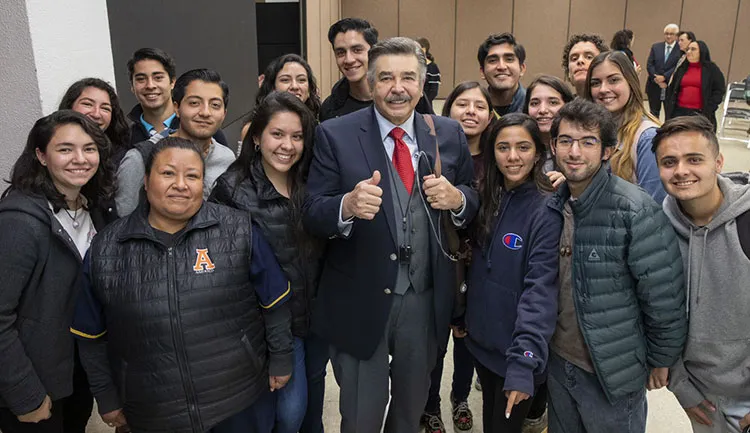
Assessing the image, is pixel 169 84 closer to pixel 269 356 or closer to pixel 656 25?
pixel 269 356

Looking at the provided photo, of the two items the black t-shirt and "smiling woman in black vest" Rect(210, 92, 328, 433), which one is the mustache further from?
the black t-shirt

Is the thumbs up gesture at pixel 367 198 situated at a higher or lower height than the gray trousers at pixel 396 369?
higher

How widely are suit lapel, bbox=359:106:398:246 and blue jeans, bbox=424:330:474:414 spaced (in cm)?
96

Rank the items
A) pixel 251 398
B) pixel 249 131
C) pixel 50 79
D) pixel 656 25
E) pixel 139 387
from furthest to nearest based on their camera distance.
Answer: pixel 656 25, pixel 50 79, pixel 249 131, pixel 251 398, pixel 139 387

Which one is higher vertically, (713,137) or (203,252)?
(713,137)

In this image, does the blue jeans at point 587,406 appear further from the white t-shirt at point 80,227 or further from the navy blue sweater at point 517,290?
the white t-shirt at point 80,227

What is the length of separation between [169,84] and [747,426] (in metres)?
2.78

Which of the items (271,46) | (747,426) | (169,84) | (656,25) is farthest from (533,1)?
(747,426)

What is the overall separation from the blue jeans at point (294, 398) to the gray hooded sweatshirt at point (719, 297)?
137 centimetres

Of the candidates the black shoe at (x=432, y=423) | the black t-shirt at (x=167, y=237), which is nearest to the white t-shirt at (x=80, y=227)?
the black t-shirt at (x=167, y=237)

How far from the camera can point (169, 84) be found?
270 centimetres

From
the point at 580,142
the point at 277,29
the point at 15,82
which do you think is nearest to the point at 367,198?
the point at 580,142

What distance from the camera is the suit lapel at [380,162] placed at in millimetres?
1839

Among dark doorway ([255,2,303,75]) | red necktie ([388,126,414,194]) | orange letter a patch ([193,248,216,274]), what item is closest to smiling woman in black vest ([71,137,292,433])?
orange letter a patch ([193,248,216,274])
